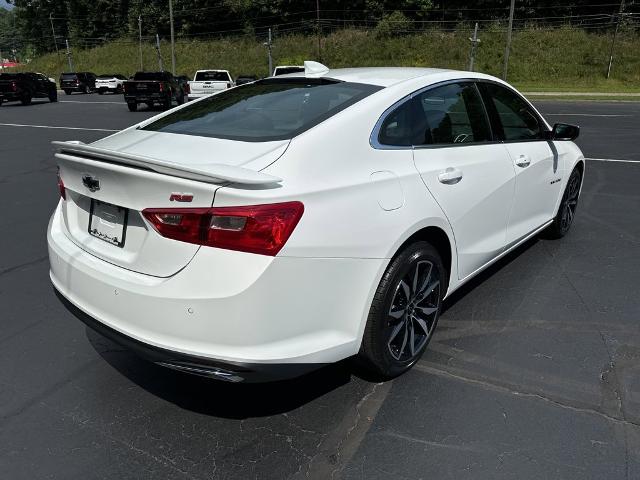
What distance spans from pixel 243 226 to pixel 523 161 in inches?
103

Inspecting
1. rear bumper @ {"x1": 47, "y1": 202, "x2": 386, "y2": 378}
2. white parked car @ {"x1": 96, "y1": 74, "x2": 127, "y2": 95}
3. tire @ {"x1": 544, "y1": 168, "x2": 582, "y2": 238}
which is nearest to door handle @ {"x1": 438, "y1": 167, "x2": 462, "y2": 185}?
rear bumper @ {"x1": 47, "y1": 202, "x2": 386, "y2": 378}

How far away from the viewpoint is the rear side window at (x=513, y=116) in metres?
3.80

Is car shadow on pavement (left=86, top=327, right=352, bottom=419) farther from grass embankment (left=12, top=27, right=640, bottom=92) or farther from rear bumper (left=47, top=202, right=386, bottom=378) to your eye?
grass embankment (left=12, top=27, right=640, bottom=92)

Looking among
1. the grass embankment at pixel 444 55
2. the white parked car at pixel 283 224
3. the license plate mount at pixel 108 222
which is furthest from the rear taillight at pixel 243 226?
the grass embankment at pixel 444 55

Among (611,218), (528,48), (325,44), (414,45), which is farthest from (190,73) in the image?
(611,218)

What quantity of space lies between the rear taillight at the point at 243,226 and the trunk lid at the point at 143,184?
5 centimetres

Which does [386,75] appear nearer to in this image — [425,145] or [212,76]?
[425,145]

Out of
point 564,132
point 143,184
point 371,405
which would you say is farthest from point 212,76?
point 371,405

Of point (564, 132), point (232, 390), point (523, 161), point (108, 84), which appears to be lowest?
point (108, 84)

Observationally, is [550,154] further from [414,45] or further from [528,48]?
[414,45]

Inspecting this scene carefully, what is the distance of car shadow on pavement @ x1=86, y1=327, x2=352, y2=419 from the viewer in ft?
8.84

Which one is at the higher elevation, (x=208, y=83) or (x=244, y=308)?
(x=244, y=308)

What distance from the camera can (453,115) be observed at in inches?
131

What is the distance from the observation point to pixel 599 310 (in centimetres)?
372
